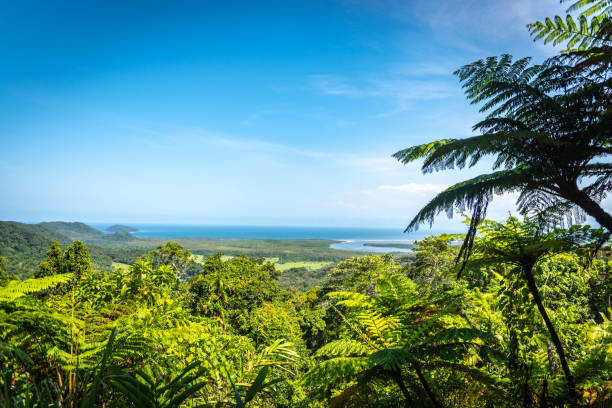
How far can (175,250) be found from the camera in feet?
77.5

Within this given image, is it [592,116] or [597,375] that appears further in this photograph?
[592,116]

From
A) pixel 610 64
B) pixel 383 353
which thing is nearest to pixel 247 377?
pixel 383 353

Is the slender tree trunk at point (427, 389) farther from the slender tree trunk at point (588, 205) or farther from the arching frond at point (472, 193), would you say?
the slender tree trunk at point (588, 205)

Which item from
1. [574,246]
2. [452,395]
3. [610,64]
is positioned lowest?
[452,395]

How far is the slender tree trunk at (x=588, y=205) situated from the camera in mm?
2453

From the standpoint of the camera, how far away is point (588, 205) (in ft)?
8.16

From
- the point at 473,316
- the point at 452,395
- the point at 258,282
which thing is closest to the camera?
the point at 452,395

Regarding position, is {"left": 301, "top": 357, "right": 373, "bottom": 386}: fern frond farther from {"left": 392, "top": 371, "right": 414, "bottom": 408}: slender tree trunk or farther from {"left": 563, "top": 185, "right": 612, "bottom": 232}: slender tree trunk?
{"left": 563, "top": 185, "right": 612, "bottom": 232}: slender tree trunk

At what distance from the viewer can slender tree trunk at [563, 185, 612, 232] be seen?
2.45 meters

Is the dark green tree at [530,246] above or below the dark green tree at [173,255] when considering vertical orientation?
above

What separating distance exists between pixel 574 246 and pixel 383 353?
2.23 metres

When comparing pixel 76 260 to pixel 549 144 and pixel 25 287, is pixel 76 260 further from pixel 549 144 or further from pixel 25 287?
pixel 549 144

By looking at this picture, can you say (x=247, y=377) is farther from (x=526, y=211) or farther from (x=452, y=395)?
(x=526, y=211)

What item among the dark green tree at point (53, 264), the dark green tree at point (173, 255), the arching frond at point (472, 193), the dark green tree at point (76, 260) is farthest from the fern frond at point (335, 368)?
the dark green tree at point (53, 264)
